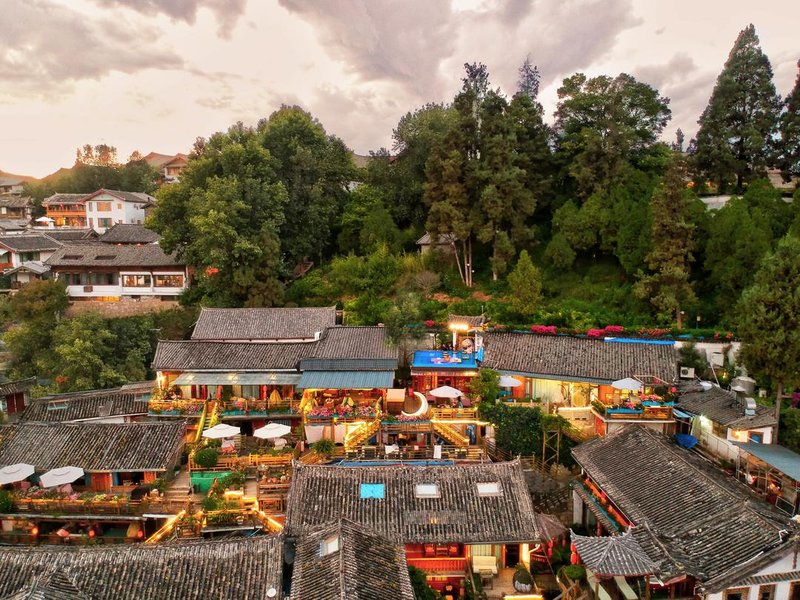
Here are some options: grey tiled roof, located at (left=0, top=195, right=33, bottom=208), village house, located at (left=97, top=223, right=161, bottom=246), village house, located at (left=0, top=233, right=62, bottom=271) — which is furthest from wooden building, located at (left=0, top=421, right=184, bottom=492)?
grey tiled roof, located at (left=0, top=195, right=33, bottom=208)

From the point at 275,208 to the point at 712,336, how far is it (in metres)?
28.0

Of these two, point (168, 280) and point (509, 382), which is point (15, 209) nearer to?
point (168, 280)

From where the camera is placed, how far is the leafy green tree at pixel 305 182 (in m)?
42.4


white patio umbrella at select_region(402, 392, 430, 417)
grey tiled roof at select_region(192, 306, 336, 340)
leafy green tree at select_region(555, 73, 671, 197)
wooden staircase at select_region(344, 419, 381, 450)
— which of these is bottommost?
wooden staircase at select_region(344, 419, 381, 450)

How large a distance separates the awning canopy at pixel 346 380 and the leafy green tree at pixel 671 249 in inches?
589

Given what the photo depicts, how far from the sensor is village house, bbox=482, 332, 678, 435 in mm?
25516

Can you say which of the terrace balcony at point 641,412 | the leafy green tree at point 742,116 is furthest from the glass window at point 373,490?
the leafy green tree at point 742,116

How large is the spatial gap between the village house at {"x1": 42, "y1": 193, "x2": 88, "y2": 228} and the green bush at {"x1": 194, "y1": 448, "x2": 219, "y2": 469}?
58142 mm

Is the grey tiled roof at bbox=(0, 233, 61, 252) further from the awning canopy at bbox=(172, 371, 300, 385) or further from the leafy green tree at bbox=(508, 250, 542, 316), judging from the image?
the leafy green tree at bbox=(508, 250, 542, 316)

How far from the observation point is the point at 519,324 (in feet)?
104

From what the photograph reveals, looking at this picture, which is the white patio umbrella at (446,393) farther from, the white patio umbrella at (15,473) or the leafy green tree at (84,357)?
the leafy green tree at (84,357)

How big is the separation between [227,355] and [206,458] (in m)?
7.59

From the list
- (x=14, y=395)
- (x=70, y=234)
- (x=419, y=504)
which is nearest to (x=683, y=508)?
(x=419, y=504)

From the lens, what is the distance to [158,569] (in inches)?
569
